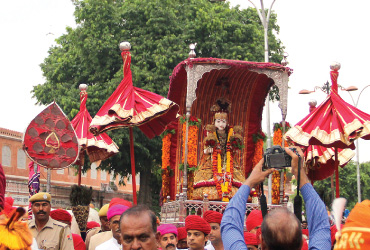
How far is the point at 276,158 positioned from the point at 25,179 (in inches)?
1396

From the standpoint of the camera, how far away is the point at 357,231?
2564 mm

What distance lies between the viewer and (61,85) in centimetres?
2739

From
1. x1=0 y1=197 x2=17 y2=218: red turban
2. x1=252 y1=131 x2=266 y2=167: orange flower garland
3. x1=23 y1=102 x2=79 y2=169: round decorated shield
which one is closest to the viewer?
x1=0 y1=197 x2=17 y2=218: red turban

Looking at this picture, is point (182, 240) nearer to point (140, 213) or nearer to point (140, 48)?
point (140, 213)

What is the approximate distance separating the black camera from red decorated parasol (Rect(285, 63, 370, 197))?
717 centimetres

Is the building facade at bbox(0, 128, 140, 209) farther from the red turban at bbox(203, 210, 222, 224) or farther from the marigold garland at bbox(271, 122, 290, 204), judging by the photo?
the red turban at bbox(203, 210, 222, 224)

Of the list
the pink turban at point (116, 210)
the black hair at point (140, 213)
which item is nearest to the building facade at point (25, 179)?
the pink turban at point (116, 210)

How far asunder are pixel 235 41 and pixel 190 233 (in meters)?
21.6

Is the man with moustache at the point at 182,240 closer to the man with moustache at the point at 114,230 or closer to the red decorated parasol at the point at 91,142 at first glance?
the man with moustache at the point at 114,230

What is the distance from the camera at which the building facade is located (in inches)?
1245

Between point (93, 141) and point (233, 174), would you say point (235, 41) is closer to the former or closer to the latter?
point (233, 174)

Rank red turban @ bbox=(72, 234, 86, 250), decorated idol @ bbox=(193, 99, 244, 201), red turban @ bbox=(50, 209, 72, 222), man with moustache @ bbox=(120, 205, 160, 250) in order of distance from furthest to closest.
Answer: decorated idol @ bbox=(193, 99, 244, 201), red turban @ bbox=(50, 209, 72, 222), red turban @ bbox=(72, 234, 86, 250), man with moustache @ bbox=(120, 205, 160, 250)

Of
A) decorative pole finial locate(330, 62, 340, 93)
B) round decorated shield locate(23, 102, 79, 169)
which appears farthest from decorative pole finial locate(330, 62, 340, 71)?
round decorated shield locate(23, 102, 79, 169)

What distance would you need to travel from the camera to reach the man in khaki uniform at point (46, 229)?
24.3 feet
